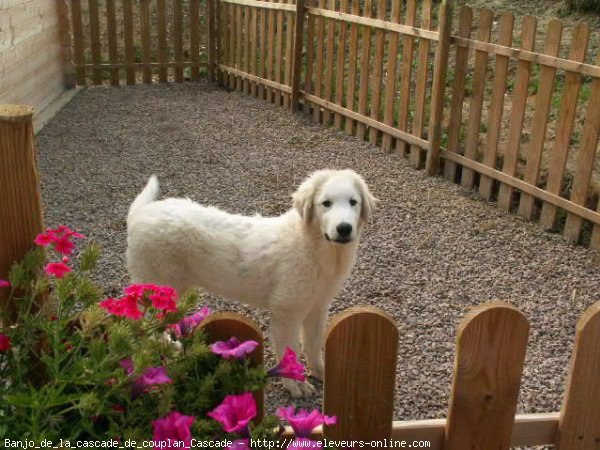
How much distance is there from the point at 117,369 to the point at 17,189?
0.55m

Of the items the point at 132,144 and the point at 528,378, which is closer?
the point at 528,378

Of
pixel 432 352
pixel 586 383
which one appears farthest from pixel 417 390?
pixel 586 383

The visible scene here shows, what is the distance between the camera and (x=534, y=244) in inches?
212

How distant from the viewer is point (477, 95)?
6.35m

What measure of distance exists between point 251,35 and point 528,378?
7955 millimetres

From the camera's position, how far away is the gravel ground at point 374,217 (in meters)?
3.94

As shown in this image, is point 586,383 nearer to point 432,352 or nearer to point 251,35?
point 432,352

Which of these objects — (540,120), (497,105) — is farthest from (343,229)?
(497,105)

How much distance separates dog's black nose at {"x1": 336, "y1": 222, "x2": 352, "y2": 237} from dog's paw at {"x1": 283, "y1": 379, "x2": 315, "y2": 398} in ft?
2.82

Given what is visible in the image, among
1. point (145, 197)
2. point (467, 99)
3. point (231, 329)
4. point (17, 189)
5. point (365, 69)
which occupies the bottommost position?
point (467, 99)

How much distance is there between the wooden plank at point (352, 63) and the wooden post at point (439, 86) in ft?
5.27

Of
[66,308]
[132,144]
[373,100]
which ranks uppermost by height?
[66,308]

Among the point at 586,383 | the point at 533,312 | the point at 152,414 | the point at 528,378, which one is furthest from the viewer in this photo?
the point at 533,312

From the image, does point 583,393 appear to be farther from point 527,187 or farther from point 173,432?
point 527,187
